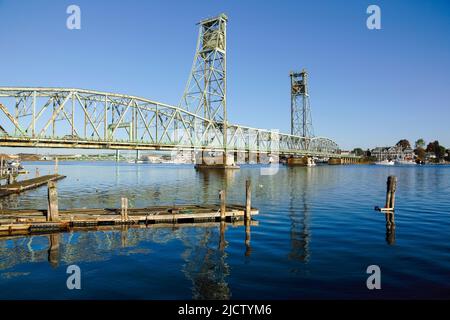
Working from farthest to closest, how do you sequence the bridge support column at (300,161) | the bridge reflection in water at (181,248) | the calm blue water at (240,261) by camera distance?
the bridge support column at (300,161)
the bridge reflection in water at (181,248)
the calm blue water at (240,261)

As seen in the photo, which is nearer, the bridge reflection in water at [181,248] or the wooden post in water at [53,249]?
the bridge reflection in water at [181,248]

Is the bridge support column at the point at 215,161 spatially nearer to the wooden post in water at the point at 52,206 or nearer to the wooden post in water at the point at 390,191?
the wooden post in water at the point at 390,191

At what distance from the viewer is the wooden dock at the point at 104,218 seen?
20891 mm

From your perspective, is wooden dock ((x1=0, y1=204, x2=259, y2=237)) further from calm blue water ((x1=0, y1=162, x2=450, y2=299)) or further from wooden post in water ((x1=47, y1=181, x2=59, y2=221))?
calm blue water ((x1=0, y1=162, x2=450, y2=299))

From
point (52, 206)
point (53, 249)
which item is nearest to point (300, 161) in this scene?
point (52, 206)

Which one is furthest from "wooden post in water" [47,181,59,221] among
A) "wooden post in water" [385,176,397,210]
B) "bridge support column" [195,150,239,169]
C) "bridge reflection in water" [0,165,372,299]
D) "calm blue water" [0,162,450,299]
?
"bridge support column" [195,150,239,169]

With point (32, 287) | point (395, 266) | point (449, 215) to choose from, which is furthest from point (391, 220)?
point (32, 287)

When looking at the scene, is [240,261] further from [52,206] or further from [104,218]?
[52,206]

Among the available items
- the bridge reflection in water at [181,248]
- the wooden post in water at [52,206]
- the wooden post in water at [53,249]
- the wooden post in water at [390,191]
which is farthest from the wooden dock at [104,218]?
the wooden post in water at [390,191]

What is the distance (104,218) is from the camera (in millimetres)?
22609

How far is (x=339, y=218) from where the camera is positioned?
26422 mm

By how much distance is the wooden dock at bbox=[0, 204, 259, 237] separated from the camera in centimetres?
2089

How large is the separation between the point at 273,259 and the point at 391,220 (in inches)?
570
